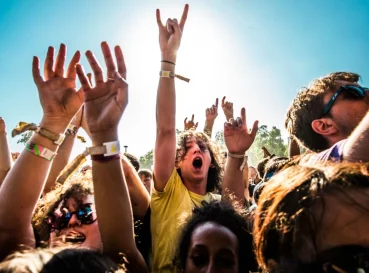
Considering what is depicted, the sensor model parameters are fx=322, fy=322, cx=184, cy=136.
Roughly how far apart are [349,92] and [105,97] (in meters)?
1.61

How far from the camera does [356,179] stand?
3.71 ft

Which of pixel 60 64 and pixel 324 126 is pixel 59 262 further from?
pixel 324 126

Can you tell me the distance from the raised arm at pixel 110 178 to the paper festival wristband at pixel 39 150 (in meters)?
0.29

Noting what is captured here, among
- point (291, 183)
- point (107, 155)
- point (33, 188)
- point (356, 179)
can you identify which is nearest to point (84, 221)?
point (33, 188)

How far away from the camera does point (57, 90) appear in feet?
6.44

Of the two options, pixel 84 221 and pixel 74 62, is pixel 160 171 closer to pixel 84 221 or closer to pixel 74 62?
pixel 84 221

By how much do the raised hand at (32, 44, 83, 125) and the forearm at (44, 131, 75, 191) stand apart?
4.00ft

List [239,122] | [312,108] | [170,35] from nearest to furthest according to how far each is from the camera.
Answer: [312,108] → [170,35] → [239,122]

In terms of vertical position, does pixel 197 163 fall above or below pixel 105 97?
below

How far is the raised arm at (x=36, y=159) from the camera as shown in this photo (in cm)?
161

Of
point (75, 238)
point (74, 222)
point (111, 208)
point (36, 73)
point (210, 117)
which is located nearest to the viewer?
point (111, 208)

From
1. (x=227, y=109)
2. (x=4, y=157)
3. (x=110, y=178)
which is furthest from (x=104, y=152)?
(x=227, y=109)

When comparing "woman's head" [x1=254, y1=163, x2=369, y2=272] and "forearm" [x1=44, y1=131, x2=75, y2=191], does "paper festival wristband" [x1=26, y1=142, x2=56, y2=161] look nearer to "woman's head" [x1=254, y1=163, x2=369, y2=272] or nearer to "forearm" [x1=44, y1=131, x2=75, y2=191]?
"woman's head" [x1=254, y1=163, x2=369, y2=272]

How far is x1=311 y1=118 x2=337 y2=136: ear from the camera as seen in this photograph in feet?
7.22
